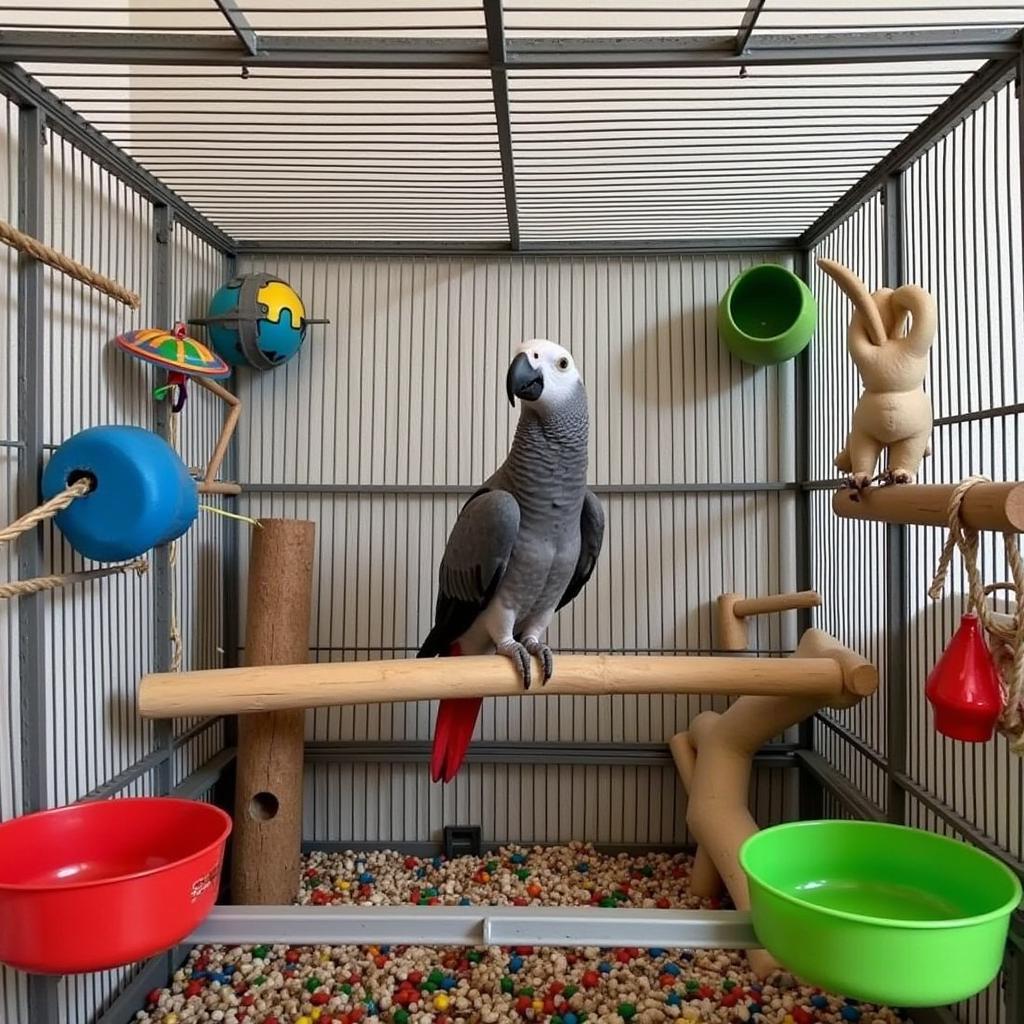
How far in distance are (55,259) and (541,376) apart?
812 millimetres

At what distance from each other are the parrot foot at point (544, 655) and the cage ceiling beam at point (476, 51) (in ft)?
3.23

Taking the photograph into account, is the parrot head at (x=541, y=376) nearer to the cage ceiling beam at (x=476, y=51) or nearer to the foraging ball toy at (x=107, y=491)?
the cage ceiling beam at (x=476, y=51)

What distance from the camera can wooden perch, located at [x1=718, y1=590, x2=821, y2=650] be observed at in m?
1.94

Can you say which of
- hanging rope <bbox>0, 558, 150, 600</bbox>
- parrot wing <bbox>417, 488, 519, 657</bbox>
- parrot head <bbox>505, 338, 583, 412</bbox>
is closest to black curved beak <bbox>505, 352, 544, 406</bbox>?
parrot head <bbox>505, 338, 583, 412</bbox>

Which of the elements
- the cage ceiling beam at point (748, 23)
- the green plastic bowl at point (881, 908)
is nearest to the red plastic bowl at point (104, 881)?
the green plastic bowl at point (881, 908)

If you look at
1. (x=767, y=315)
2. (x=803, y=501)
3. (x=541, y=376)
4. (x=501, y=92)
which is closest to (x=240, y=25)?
(x=501, y=92)

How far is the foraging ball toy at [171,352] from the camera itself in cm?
146

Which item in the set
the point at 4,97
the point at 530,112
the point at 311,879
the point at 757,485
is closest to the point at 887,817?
the point at 757,485

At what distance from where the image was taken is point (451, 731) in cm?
164

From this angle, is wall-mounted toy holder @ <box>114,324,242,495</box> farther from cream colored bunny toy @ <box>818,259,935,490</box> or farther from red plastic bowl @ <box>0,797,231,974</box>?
cream colored bunny toy @ <box>818,259,935,490</box>

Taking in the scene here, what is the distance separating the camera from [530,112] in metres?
1.45

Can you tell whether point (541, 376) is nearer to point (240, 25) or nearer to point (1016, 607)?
point (240, 25)

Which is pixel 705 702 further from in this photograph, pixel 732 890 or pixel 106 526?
pixel 106 526

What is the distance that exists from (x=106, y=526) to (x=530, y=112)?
1.03 meters
